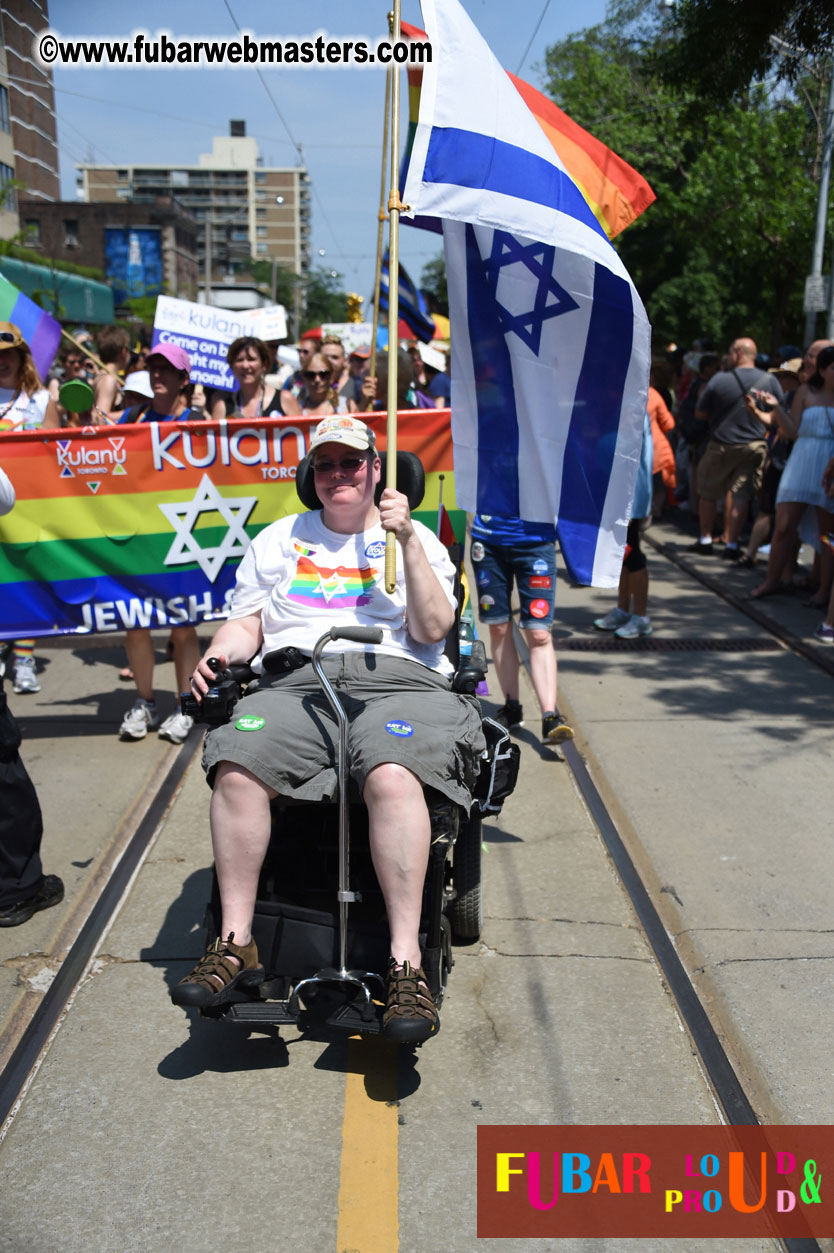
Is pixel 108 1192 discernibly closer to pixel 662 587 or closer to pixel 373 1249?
pixel 373 1249

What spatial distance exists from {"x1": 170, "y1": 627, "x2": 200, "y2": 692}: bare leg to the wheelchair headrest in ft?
8.32

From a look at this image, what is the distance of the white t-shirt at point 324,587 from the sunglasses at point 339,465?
0.23 meters

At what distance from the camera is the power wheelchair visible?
3.34m

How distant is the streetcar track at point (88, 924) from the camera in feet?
11.1

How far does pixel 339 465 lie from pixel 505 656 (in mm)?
2510

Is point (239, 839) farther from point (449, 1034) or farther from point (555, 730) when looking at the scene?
point (555, 730)

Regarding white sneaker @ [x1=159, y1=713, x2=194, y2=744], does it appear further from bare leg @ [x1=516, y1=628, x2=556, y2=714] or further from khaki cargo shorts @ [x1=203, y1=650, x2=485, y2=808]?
khaki cargo shorts @ [x1=203, y1=650, x2=485, y2=808]

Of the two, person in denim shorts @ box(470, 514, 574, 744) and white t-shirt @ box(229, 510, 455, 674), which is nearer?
white t-shirt @ box(229, 510, 455, 674)

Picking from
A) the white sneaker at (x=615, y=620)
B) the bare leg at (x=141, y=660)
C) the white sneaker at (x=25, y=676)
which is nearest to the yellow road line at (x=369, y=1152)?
the bare leg at (x=141, y=660)

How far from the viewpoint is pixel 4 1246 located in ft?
8.75

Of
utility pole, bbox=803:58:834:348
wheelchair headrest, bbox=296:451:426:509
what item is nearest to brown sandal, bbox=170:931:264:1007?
wheelchair headrest, bbox=296:451:426:509

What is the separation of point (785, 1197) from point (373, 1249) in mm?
1020

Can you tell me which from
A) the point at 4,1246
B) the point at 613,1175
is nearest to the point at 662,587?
the point at 613,1175

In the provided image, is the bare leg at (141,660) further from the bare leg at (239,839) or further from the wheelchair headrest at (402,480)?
the bare leg at (239,839)
